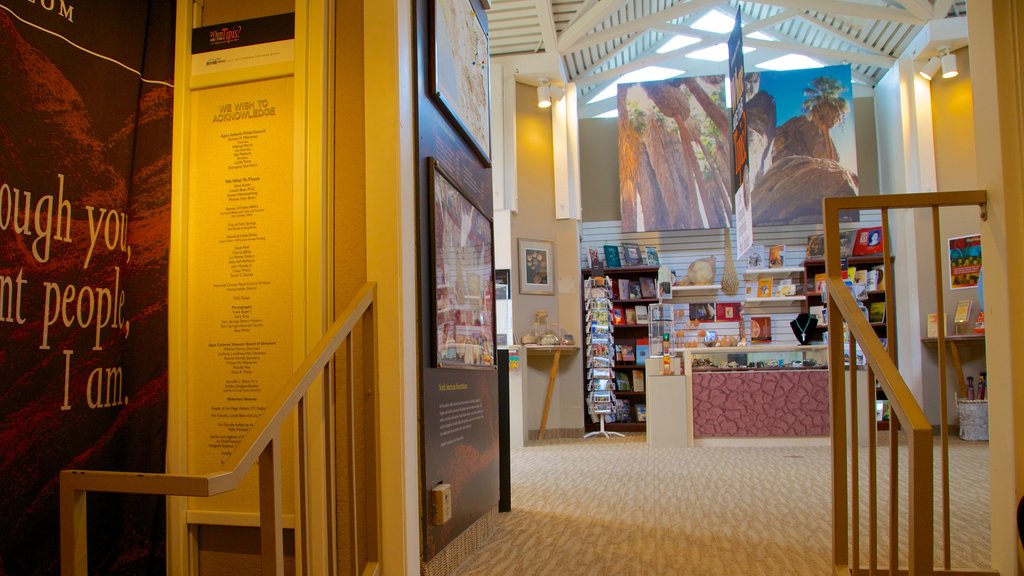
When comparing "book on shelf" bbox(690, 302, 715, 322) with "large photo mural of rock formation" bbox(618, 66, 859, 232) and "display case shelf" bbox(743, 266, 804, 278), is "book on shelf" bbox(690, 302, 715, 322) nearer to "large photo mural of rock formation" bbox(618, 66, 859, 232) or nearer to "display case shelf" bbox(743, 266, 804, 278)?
"display case shelf" bbox(743, 266, 804, 278)

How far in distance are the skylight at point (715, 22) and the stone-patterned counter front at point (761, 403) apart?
19.4 feet

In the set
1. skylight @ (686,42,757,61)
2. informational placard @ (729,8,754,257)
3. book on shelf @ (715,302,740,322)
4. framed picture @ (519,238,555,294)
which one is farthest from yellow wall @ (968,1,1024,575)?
skylight @ (686,42,757,61)

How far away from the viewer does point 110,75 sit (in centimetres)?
261

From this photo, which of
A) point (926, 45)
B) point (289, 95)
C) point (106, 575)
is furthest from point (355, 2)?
point (926, 45)

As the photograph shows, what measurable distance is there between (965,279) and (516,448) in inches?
220

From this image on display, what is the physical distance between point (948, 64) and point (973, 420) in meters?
4.04

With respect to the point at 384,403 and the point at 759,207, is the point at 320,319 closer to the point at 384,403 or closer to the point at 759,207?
the point at 384,403

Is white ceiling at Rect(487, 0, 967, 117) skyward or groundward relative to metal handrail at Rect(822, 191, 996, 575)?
skyward

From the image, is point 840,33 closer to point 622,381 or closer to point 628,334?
point 628,334

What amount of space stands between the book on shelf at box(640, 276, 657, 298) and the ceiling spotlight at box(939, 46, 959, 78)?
14.0 feet

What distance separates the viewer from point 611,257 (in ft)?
34.9

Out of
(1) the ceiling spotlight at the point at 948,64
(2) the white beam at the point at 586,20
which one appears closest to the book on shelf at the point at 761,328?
(1) the ceiling spotlight at the point at 948,64

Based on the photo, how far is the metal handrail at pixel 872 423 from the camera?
1.62m

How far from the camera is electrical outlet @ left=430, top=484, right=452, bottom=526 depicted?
2.96 metres
